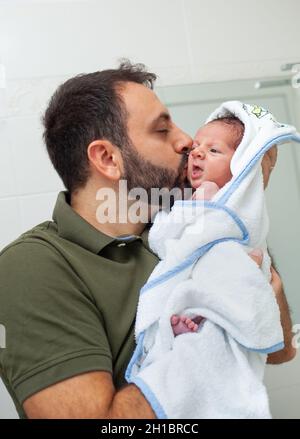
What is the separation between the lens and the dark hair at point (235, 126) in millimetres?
958

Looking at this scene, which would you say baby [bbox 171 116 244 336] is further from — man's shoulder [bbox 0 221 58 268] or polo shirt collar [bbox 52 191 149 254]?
man's shoulder [bbox 0 221 58 268]

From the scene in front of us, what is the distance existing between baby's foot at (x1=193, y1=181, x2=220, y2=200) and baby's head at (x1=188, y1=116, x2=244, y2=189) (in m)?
0.03

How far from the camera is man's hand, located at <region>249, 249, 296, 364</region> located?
83cm

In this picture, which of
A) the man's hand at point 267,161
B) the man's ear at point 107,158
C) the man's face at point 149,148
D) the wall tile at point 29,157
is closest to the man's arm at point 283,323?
the man's hand at point 267,161

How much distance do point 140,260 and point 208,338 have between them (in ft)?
0.98

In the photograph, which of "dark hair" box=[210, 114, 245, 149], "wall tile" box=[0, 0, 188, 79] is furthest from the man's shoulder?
"wall tile" box=[0, 0, 188, 79]

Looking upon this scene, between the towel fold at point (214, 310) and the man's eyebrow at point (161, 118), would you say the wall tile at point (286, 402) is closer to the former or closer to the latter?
the towel fold at point (214, 310)

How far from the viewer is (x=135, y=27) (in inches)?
53.1

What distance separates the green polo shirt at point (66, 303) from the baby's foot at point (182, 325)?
0.13 meters

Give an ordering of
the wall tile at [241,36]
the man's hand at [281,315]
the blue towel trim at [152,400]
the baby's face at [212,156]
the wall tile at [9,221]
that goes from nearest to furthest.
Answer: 1. the blue towel trim at [152,400]
2. the man's hand at [281,315]
3. the baby's face at [212,156]
4. the wall tile at [9,221]
5. the wall tile at [241,36]

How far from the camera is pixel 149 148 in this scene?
99 centimetres

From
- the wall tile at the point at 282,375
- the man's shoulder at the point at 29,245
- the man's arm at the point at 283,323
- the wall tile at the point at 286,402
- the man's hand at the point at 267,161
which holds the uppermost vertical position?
the man's hand at the point at 267,161

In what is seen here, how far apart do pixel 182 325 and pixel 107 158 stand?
0.45 m
